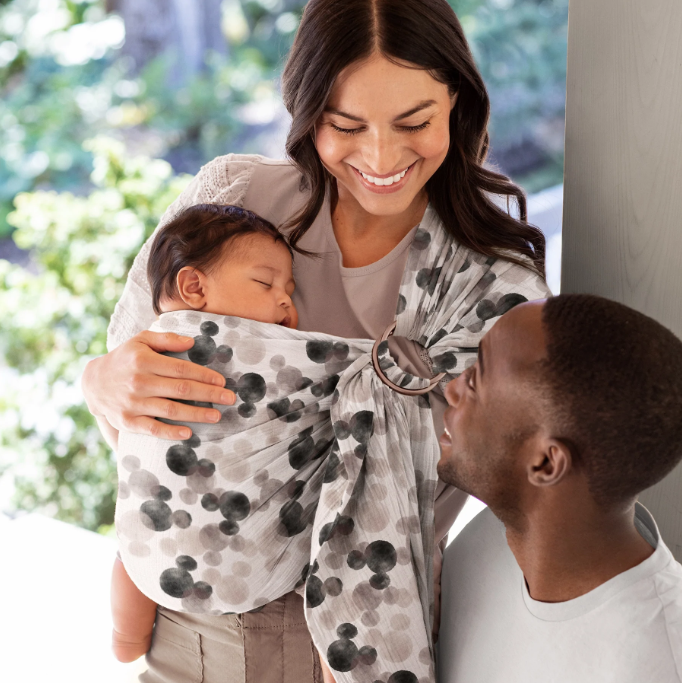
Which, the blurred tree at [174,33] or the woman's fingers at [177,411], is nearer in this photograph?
the woman's fingers at [177,411]

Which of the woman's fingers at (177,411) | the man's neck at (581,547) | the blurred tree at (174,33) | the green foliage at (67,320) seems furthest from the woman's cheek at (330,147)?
the blurred tree at (174,33)

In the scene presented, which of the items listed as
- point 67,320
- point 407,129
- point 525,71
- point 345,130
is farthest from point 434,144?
point 67,320

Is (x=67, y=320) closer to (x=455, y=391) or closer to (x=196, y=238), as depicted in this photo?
(x=196, y=238)

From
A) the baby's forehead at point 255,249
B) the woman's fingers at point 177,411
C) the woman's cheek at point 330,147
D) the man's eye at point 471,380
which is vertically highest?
the woman's cheek at point 330,147

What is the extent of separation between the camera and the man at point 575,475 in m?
0.90

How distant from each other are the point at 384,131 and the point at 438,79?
139 millimetres

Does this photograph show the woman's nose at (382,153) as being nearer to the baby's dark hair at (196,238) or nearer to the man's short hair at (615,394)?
the baby's dark hair at (196,238)

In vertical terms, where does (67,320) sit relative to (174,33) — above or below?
below

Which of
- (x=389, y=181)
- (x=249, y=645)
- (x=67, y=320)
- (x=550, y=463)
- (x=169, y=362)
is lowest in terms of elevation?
(x=67, y=320)

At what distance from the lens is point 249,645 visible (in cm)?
135

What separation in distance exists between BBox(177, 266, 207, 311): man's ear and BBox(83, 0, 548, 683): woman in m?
0.11

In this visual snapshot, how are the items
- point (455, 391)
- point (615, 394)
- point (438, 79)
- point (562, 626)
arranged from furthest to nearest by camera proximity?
point (438, 79) → point (455, 391) → point (562, 626) → point (615, 394)

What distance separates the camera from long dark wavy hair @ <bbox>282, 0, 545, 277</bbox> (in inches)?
51.9

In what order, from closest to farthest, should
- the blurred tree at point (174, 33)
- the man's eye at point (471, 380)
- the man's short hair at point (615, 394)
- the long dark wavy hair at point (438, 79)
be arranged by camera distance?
1. the man's short hair at point (615, 394)
2. the man's eye at point (471, 380)
3. the long dark wavy hair at point (438, 79)
4. the blurred tree at point (174, 33)
